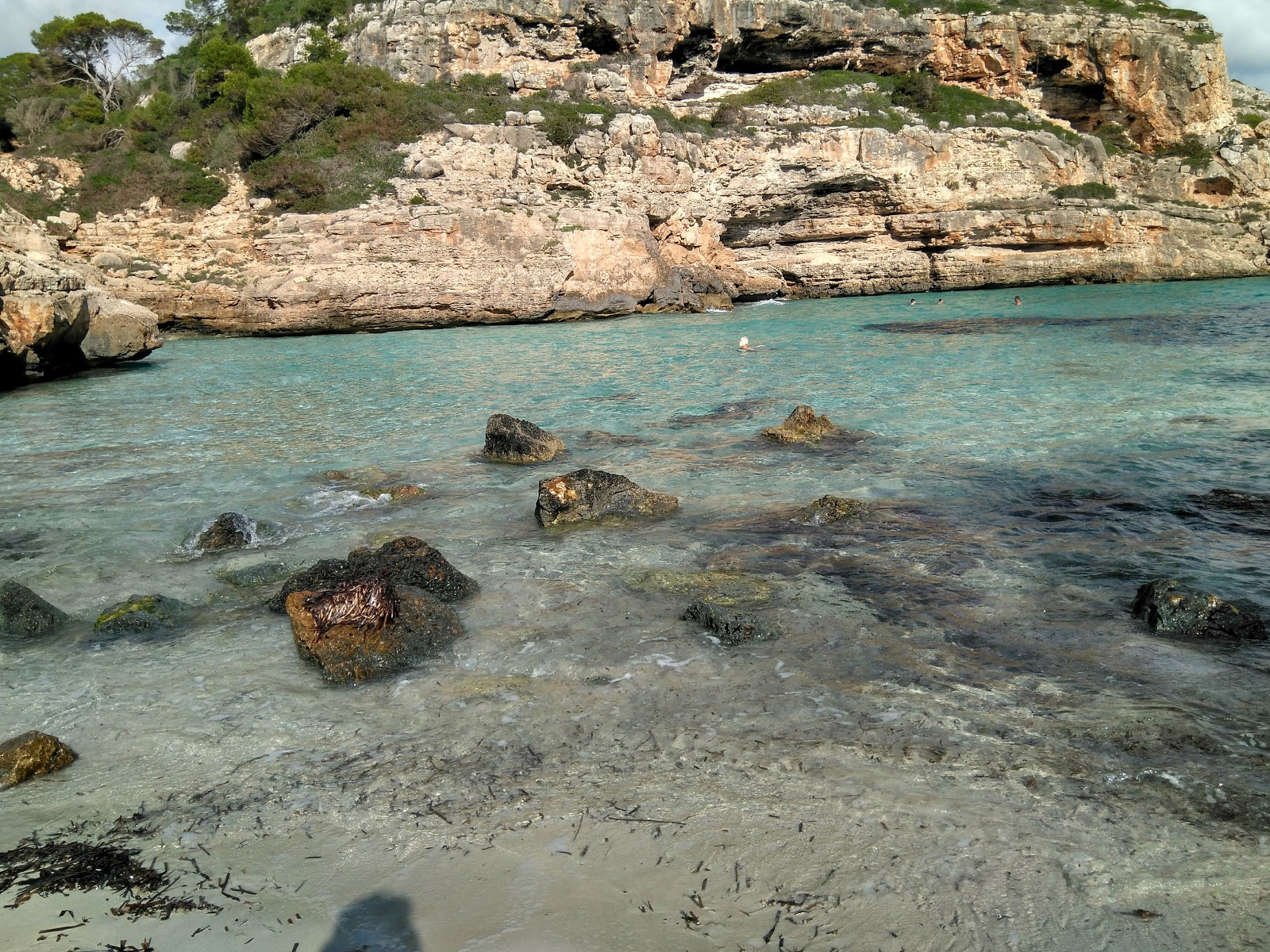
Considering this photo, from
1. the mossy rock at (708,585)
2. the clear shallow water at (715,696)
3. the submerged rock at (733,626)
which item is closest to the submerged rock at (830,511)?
the clear shallow water at (715,696)

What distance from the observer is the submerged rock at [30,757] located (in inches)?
137

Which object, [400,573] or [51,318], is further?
[51,318]

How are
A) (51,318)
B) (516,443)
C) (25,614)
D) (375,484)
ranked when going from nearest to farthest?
(25,614), (375,484), (516,443), (51,318)

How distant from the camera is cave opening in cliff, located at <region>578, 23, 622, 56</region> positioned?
115 feet

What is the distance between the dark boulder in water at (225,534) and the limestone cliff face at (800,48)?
31.5 metres

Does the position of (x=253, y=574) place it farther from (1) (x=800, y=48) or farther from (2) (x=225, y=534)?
(1) (x=800, y=48)

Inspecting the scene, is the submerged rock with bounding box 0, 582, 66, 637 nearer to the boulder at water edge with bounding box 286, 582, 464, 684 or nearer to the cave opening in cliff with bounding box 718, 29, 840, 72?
the boulder at water edge with bounding box 286, 582, 464, 684

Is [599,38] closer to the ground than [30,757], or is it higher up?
higher up

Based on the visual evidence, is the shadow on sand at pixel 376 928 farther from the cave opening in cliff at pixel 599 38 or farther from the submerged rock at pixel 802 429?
the cave opening in cliff at pixel 599 38

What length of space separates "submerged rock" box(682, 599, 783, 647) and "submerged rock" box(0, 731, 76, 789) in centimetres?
315

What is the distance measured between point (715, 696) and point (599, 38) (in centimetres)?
3746

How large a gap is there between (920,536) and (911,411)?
5.23 metres

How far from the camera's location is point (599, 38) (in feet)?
118

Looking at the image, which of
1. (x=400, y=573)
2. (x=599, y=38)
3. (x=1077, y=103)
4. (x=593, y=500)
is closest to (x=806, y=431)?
(x=593, y=500)
